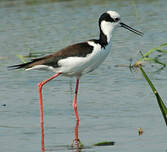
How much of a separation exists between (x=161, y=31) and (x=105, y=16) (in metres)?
5.44

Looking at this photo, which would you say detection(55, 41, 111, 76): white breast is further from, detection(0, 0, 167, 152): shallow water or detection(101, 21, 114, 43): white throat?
detection(0, 0, 167, 152): shallow water

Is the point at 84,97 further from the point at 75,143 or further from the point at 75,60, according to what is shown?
the point at 75,143

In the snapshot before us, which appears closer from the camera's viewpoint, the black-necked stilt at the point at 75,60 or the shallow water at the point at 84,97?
the shallow water at the point at 84,97

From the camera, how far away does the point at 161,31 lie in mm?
13203

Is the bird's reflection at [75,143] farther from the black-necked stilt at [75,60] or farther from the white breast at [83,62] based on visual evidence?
the white breast at [83,62]

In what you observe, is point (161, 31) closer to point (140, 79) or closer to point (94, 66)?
point (140, 79)

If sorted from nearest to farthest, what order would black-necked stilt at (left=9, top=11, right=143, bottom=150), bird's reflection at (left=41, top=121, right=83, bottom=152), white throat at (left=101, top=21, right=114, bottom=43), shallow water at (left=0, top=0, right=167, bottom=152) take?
1. bird's reflection at (left=41, top=121, right=83, bottom=152)
2. shallow water at (left=0, top=0, right=167, bottom=152)
3. black-necked stilt at (left=9, top=11, right=143, bottom=150)
4. white throat at (left=101, top=21, right=114, bottom=43)

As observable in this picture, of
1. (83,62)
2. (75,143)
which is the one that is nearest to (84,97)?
(83,62)

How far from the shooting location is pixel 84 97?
8.27m

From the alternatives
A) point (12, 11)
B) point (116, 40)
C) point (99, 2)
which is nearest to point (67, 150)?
point (116, 40)

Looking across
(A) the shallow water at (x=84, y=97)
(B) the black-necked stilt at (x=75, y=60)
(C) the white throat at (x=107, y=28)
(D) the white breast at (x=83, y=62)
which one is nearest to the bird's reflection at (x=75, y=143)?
(A) the shallow water at (x=84, y=97)

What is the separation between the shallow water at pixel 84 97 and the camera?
6.33 meters

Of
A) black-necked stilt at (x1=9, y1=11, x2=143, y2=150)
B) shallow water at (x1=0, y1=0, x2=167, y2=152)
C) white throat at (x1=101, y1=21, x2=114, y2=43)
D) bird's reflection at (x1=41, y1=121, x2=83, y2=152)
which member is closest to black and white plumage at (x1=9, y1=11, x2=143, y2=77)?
black-necked stilt at (x1=9, y1=11, x2=143, y2=150)

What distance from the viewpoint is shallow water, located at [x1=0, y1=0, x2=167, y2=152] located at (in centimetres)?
633
